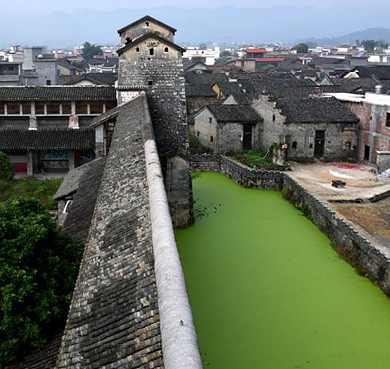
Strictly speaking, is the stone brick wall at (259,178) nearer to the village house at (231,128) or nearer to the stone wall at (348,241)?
the stone wall at (348,241)

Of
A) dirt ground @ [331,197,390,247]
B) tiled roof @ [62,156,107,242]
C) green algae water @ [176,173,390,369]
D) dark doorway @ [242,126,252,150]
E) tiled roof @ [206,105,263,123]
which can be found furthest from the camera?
dark doorway @ [242,126,252,150]

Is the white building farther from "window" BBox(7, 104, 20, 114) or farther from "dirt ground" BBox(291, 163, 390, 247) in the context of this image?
"window" BBox(7, 104, 20, 114)

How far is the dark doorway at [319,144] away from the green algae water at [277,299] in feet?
34.1

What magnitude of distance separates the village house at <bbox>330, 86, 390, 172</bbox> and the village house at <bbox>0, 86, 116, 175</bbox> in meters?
16.0

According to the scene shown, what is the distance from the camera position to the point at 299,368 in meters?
11.2

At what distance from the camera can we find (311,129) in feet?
101

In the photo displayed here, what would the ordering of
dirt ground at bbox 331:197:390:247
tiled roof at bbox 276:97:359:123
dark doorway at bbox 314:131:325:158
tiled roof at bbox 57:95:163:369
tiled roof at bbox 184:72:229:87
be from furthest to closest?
tiled roof at bbox 184:72:229:87 → dark doorway at bbox 314:131:325:158 → tiled roof at bbox 276:97:359:123 → dirt ground at bbox 331:197:390:247 → tiled roof at bbox 57:95:163:369

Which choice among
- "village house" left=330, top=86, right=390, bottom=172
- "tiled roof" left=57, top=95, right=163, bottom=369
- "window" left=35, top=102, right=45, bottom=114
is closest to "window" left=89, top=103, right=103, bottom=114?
"window" left=35, top=102, right=45, bottom=114

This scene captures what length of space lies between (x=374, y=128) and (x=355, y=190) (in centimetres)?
785

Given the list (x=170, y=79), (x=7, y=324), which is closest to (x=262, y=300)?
(x=7, y=324)

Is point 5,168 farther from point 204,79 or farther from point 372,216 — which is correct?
point 204,79

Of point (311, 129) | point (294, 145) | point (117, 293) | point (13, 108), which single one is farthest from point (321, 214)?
point (13, 108)

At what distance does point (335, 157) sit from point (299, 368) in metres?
22.3

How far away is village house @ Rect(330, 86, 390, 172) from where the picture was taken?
2856 cm
